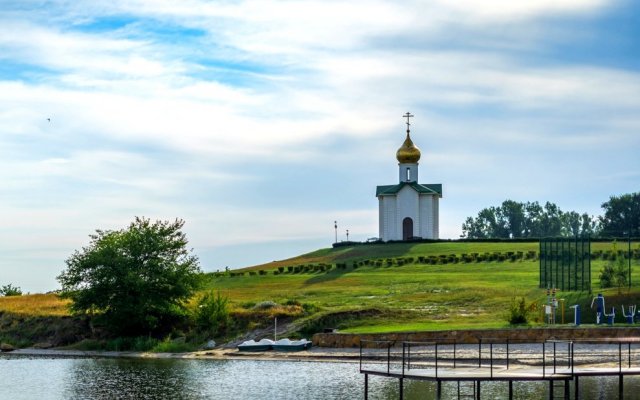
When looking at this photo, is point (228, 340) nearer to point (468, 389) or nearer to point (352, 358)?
point (352, 358)

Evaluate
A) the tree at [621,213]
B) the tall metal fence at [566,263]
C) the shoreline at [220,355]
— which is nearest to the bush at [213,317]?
the shoreline at [220,355]

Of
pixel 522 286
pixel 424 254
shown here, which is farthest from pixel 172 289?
pixel 424 254

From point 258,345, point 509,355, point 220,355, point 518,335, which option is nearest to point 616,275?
point 518,335

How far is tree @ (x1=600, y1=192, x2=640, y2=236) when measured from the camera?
171 m

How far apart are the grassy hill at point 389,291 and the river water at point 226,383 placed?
983 cm

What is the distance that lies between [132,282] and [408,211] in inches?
2543

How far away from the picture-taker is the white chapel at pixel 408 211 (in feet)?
455

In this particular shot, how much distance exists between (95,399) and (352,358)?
16.7 meters

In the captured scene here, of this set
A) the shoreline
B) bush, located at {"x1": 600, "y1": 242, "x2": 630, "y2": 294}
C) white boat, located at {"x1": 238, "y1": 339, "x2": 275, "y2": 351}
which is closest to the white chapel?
bush, located at {"x1": 600, "y1": 242, "x2": 630, "y2": 294}

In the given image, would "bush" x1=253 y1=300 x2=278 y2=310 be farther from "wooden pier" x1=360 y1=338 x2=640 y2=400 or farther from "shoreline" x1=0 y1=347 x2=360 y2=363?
"wooden pier" x1=360 y1=338 x2=640 y2=400

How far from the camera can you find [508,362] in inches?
2053

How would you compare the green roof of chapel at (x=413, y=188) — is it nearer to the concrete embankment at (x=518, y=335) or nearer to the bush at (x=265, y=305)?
the bush at (x=265, y=305)

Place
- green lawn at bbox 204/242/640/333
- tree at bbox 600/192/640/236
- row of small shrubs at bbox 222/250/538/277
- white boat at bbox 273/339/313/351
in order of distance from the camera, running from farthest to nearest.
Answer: tree at bbox 600/192/640/236, row of small shrubs at bbox 222/250/538/277, green lawn at bbox 204/242/640/333, white boat at bbox 273/339/313/351

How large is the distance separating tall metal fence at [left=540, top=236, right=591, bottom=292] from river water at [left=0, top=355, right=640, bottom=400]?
70.1ft
